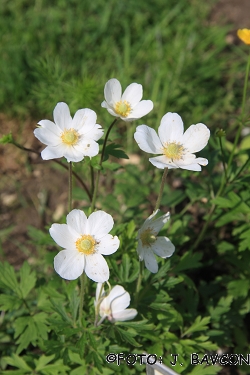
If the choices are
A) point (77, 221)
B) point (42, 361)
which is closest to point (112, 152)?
point (77, 221)

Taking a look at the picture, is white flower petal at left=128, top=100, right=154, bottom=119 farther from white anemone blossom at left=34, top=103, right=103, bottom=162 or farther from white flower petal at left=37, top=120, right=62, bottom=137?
white flower petal at left=37, top=120, right=62, bottom=137

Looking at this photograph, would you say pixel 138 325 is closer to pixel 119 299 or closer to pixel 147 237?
pixel 119 299

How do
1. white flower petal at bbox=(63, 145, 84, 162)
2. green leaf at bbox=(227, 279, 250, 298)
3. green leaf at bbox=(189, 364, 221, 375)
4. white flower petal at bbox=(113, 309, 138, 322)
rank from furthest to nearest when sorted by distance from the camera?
1. green leaf at bbox=(227, 279, 250, 298)
2. green leaf at bbox=(189, 364, 221, 375)
3. white flower petal at bbox=(113, 309, 138, 322)
4. white flower petal at bbox=(63, 145, 84, 162)

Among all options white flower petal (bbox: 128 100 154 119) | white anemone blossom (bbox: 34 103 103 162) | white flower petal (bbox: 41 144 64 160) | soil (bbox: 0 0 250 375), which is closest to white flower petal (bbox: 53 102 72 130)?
white anemone blossom (bbox: 34 103 103 162)

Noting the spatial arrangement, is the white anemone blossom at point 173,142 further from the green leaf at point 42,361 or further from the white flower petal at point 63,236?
the green leaf at point 42,361

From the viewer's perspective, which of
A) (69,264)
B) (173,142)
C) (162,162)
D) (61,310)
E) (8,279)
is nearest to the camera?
(69,264)
